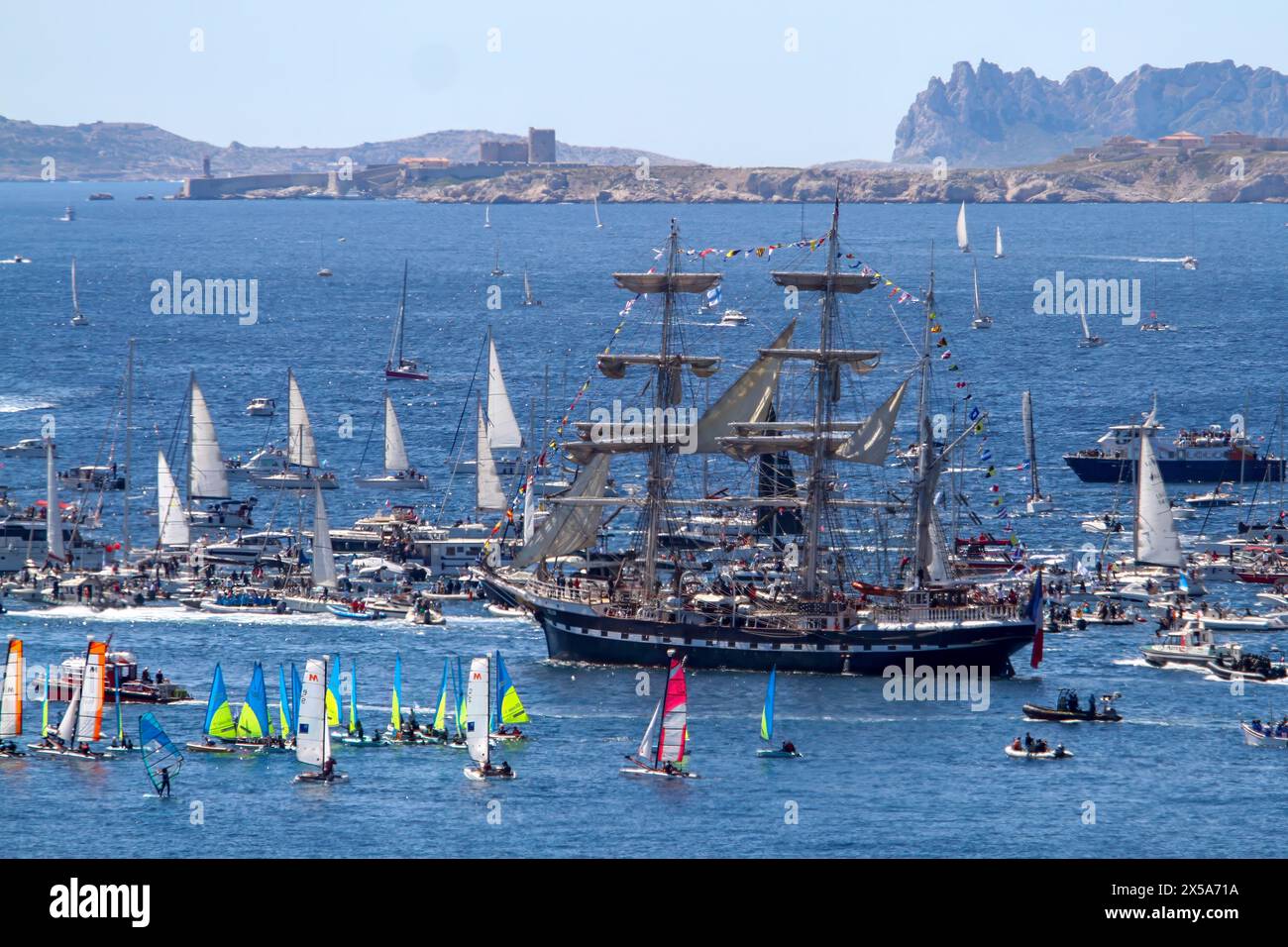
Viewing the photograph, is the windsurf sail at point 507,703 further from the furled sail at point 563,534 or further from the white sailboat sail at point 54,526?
the white sailboat sail at point 54,526

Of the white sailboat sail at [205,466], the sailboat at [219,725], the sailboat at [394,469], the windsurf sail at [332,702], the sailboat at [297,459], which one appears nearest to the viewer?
the windsurf sail at [332,702]

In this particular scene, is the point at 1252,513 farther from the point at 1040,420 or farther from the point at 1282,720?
the point at 1282,720

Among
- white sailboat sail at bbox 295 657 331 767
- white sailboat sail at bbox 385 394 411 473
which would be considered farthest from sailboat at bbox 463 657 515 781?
white sailboat sail at bbox 385 394 411 473

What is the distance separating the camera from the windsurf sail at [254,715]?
66.2 m

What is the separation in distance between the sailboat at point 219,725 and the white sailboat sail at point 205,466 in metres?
49.2

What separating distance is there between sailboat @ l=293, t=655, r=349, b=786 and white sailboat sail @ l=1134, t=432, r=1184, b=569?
51791 millimetres

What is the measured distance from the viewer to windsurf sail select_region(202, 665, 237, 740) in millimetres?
66250

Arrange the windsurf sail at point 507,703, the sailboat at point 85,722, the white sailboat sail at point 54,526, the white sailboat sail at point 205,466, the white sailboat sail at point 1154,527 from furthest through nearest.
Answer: the white sailboat sail at point 205,466 < the white sailboat sail at point 1154,527 < the white sailboat sail at point 54,526 < the windsurf sail at point 507,703 < the sailboat at point 85,722

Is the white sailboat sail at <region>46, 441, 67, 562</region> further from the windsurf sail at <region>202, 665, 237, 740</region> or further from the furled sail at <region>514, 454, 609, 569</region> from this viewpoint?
the windsurf sail at <region>202, 665, 237, 740</region>

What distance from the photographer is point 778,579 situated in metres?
90.1

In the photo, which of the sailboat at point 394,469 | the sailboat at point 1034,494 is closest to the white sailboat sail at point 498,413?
the sailboat at point 394,469

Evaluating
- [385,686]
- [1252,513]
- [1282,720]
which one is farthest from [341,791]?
[1252,513]

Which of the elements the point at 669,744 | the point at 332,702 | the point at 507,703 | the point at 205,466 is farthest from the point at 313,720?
the point at 205,466

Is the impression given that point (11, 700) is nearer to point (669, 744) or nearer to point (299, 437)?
point (669, 744)
